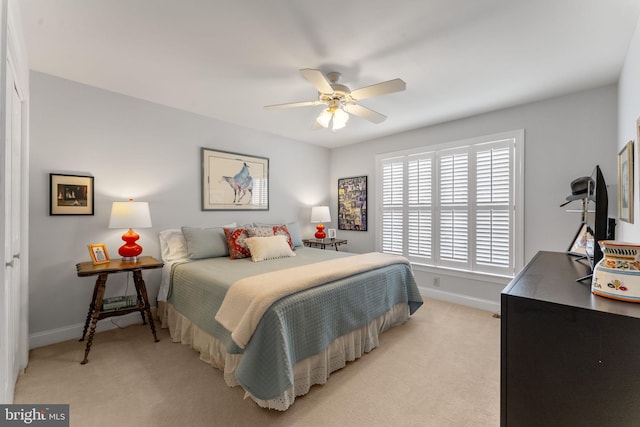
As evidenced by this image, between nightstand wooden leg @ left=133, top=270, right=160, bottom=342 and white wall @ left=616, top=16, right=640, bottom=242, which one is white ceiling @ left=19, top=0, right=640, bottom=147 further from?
nightstand wooden leg @ left=133, top=270, right=160, bottom=342

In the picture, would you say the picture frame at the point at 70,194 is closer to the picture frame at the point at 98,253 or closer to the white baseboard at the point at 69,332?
the picture frame at the point at 98,253

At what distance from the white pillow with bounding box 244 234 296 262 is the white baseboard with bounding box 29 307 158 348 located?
4.75ft

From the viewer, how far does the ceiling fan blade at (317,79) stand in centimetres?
188

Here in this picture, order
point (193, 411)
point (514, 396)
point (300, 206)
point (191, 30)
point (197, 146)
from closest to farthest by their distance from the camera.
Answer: point (514, 396)
point (193, 411)
point (191, 30)
point (197, 146)
point (300, 206)

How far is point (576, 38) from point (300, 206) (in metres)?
3.67

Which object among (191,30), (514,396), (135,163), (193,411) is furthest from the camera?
(135,163)

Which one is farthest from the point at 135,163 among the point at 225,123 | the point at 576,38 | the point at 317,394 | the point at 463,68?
the point at 576,38

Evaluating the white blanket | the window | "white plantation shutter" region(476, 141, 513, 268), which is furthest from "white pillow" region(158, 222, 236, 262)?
"white plantation shutter" region(476, 141, 513, 268)

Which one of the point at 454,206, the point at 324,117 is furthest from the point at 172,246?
the point at 454,206

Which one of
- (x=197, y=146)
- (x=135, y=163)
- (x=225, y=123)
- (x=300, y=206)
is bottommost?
(x=300, y=206)

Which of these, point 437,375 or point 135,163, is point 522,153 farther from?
point 135,163

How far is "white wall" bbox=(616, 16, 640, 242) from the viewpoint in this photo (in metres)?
1.63

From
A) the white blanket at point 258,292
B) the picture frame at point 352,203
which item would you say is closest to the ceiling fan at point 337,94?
the white blanket at point 258,292

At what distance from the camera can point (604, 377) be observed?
79 cm
